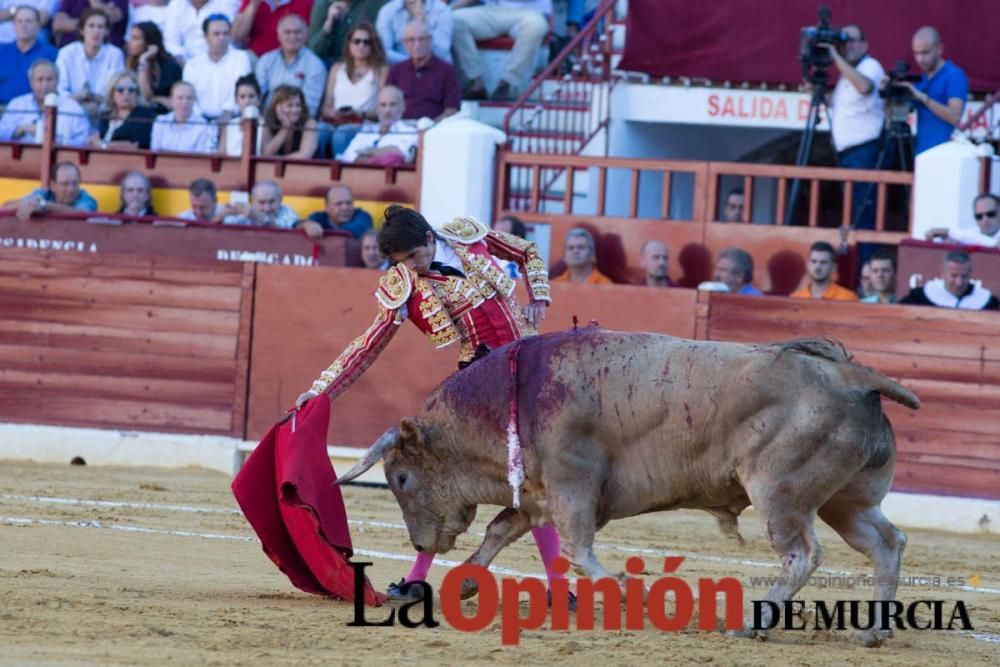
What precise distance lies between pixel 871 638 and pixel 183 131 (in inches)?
312

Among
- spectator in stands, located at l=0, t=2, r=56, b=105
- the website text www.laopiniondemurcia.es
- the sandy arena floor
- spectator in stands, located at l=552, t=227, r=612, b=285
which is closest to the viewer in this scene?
the sandy arena floor

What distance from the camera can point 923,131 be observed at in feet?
37.7

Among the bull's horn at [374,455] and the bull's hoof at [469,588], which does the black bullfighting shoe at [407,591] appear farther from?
the bull's horn at [374,455]

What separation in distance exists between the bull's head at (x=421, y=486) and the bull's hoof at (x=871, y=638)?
4.37 ft

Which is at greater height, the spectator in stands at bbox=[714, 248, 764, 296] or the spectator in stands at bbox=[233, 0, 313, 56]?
the spectator in stands at bbox=[233, 0, 313, 56]

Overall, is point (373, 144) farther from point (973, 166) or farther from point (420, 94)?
point (973, 166)

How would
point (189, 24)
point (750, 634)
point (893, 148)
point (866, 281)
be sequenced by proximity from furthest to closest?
point (189, 24), point (893, 148), point (866, 281), point (750, 634)

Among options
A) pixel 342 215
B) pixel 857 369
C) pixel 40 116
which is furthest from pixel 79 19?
pixel 857 369

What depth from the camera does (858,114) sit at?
450 inches

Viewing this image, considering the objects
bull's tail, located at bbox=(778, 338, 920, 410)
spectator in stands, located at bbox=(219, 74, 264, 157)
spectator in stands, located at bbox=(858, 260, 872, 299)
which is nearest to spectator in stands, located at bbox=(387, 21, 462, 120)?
spectator in stands, located at bbox=(219, 74, 264, 157)

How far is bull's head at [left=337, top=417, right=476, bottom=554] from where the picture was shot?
20.4 ft

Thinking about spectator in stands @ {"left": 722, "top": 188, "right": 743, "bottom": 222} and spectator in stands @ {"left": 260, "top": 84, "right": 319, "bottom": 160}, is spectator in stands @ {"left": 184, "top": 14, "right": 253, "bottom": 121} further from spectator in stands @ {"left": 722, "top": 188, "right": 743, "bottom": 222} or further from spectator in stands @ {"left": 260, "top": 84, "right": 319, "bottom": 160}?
spectator in stands @ {"left": 722, "top": 188, "right": 743, "bottom": 222}

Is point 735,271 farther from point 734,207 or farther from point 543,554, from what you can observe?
point 543,554

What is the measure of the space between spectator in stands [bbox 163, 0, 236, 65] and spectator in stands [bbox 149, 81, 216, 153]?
988 millimetres
